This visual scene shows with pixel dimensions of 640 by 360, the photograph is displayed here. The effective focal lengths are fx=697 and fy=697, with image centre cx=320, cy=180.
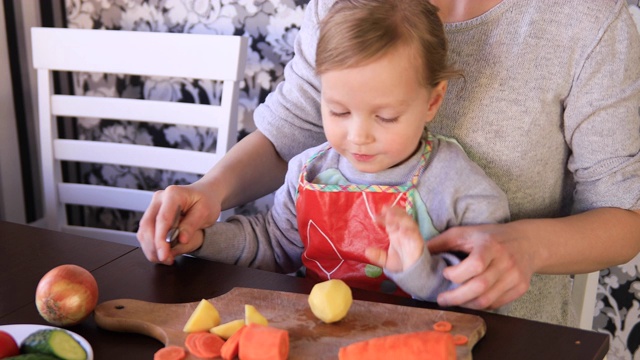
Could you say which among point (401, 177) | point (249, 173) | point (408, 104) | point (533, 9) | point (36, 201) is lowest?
point (36, 201)

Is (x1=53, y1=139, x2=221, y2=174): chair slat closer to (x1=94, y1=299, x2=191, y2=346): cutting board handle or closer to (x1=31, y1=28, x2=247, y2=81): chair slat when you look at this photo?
(x1=31, y1=28, x2=247, y2=81): chair slat

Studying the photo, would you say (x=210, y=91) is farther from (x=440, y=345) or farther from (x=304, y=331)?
(x=440, y=345)

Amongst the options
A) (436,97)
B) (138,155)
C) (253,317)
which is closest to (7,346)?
(253,317)

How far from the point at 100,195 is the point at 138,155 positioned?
0.55 feet

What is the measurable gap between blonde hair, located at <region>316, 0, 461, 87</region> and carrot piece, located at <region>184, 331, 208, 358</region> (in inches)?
15.8

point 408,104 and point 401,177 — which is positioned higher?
point 408,104

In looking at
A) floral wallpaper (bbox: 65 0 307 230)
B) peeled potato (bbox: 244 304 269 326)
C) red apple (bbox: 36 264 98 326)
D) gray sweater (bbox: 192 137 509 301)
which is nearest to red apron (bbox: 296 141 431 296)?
gray sweater (bbox: 192 137 509 301)

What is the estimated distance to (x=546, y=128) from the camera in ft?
3.71

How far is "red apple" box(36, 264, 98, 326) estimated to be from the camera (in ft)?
2.85

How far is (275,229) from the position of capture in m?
1.19

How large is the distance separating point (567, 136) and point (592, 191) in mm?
98

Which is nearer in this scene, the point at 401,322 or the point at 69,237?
the point at 401,322

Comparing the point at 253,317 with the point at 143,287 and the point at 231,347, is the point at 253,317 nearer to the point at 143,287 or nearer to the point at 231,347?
the point at 231,347

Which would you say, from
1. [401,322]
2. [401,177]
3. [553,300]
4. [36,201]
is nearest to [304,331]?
[401,322]
